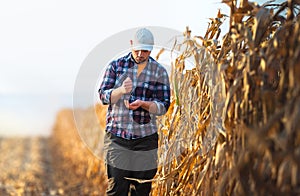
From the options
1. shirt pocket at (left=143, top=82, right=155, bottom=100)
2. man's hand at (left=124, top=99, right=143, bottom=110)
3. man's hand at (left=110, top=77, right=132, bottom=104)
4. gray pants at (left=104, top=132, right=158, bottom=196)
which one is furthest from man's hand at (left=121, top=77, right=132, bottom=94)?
gray pants at (left=104, top=132, right=158, bottom=196)

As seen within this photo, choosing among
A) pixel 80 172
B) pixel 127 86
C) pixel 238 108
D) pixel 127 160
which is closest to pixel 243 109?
pixel 238 108

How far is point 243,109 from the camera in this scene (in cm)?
238

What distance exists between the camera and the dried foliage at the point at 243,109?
2.00 metres

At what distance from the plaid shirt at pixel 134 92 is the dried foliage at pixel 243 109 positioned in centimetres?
21

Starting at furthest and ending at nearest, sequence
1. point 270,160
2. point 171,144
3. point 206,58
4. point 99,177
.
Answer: point 99,177
point 171,144
point 206,58
point 270,160

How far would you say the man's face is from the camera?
360 centimetres

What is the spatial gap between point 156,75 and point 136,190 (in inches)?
31.2

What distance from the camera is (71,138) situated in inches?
551

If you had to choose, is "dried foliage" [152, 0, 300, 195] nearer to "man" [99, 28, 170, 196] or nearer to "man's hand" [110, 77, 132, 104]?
"man" [99, 28, 170, 196]

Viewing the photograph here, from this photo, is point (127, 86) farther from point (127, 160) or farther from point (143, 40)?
point (127, 160)

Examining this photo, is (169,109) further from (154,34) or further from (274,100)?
(274,100)

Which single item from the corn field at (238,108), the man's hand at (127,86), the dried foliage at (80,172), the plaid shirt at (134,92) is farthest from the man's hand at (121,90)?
the dried foliage at (80,172)

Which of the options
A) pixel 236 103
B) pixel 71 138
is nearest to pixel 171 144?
pixel 236 103

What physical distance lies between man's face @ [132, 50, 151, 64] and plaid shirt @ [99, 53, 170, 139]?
6 cm
